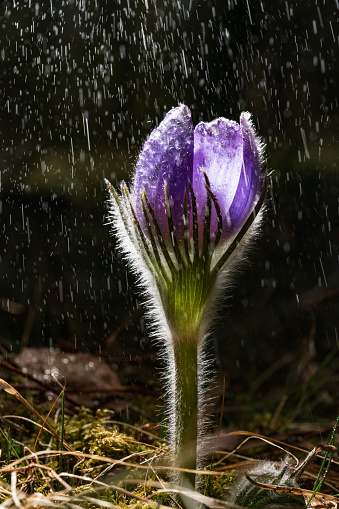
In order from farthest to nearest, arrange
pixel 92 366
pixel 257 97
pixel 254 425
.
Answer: pixel 257 97 < pixel 92 366 < pixel 254 425

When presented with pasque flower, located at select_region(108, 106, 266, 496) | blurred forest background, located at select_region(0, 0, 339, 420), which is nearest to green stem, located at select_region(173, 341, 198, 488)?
pasque flower, located at select_region(108, 106, 266, 496)

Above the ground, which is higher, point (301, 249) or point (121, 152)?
point (121, 152)

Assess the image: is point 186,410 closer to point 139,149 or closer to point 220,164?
point 220,164

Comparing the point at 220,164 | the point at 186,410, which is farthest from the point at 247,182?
the point at 186,410

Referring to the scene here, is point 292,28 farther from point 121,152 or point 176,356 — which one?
point 176,356

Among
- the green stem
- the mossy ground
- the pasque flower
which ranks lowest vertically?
the mossy ground

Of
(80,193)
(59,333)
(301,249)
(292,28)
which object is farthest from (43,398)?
(292,28)

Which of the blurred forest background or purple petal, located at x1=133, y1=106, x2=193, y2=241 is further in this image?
the blurred forest background

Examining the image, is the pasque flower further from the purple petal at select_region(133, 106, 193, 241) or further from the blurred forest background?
the blurred forest background
